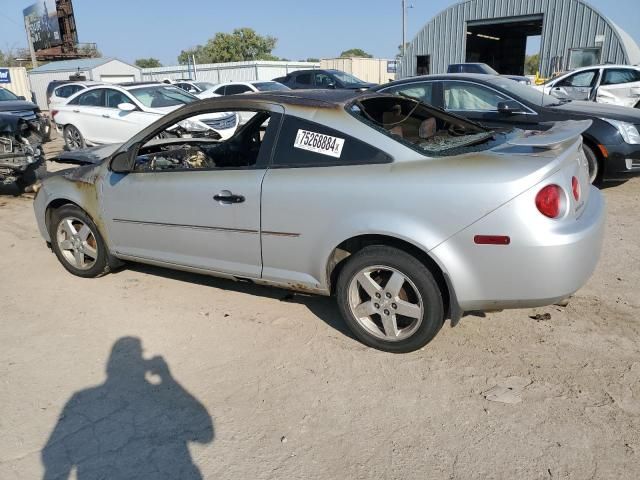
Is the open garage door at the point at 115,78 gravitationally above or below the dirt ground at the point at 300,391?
above

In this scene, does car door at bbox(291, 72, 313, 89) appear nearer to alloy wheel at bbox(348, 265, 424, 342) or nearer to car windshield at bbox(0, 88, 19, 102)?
car windshield at bbox(0, 88, 19, 102)

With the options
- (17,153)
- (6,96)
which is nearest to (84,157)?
(17,153)

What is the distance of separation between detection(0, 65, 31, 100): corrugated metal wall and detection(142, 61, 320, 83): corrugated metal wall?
1043 cm

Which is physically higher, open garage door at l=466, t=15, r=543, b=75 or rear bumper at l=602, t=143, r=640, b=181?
open garage door at l=466, t=15, r=543, b=75

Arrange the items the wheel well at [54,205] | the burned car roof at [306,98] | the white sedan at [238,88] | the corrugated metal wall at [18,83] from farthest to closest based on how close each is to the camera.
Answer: the corrugated metal wall at [18,83]
the white sedan at [238,88]
the wheel well at [54,205]
the burned car roof at [306,98]

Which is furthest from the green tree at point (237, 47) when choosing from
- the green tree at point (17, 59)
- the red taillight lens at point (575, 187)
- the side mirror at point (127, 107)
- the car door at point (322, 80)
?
the red taillight lens at point (575, 187)

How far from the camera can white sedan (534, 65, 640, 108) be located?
44.2 feet

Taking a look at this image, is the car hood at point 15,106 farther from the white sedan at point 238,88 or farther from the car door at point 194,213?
the car door at point 194,213

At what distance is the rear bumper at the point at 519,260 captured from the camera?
2.73 m

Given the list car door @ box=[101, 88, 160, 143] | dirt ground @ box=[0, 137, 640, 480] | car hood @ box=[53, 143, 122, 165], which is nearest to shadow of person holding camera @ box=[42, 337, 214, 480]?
dirt ground @ box=[0, 137, 640, 480]

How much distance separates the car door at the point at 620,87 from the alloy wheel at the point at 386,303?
41.8 feet

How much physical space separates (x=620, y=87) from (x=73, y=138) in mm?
13651

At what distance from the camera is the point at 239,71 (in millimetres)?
35938

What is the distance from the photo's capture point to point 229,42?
6506 cm
